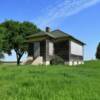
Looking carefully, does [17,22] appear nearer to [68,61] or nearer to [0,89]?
[68,61]

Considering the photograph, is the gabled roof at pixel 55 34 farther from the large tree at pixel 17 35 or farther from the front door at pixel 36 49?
the large tree at pixel 17 35

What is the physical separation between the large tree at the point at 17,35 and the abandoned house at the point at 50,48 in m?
15.3

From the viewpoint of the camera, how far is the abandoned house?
57.0 meters

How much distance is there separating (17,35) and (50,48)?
2063cm

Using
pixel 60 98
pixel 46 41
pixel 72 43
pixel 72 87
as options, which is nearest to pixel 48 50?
pixel 46 41

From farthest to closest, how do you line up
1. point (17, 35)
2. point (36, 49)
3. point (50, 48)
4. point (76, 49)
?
1. point (17, 35)
2. point (76, 49)
3. point (50, 48)
4. point (36, 49)

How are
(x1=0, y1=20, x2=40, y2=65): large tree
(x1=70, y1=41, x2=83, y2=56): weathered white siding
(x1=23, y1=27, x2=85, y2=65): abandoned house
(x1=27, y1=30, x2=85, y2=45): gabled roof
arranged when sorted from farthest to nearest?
(x1=0, y1=20, x2=40, y2=65): large tree → (x1=70, y1=41, x2=83, y2=56): weathered white siding → (x1=27, y1=30, x2=85, y2=45): gabled roof → (x1=23, y1=27, x2=85, y2=65): abandoned house

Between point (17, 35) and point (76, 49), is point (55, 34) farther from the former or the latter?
point (17, 35)

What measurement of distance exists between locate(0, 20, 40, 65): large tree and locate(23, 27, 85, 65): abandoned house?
602 inches

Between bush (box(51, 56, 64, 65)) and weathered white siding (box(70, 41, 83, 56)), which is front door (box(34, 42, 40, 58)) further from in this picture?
weathered white siding (box(70, 41, 83, 56))

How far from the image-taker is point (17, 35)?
7706cm

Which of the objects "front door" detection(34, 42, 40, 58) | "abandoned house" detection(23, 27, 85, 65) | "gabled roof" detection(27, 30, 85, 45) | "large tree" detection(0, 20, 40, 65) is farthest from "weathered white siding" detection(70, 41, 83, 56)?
"large tree" detection(0, 20, 40, 65)

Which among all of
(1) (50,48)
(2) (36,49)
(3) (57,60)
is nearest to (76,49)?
(3) (57,60)

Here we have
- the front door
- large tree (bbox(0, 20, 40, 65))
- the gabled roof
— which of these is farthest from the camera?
large tree (bbox(0, 20, 40, 65))
